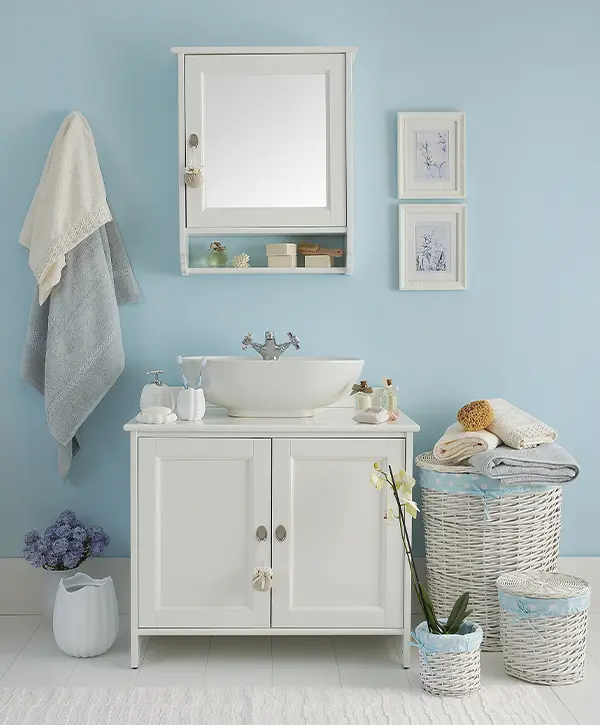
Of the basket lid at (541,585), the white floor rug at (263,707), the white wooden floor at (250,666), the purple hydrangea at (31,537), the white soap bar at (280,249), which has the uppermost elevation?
the white soap bar at (280,249)

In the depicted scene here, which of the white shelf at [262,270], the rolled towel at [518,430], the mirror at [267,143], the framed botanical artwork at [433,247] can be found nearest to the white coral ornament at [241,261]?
the white shelf at [262,270]

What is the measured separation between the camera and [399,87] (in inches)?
111

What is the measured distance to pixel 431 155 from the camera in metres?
2.82

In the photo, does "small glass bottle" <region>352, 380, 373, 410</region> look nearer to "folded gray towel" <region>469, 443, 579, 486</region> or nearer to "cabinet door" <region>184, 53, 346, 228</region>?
"folded gray towel" <region>469, 443, 579, 486</region>

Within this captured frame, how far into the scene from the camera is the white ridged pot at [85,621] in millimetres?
2461

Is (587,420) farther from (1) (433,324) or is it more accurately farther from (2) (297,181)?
(2) (297,181)

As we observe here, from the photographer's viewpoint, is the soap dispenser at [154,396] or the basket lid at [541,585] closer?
the basket lid at [541,585]

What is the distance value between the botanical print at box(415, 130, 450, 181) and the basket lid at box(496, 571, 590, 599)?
1.31 m

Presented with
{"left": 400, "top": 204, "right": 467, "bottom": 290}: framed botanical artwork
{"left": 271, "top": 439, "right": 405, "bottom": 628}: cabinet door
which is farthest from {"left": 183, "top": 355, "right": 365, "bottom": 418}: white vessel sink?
{"left": 400, "top": 204, "right": 467, "bottom": 290}: framed botanical artwork

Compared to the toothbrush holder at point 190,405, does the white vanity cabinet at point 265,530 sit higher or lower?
lower

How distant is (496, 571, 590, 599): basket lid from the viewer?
2291 millimetres

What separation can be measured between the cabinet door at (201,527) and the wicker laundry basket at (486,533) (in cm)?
56

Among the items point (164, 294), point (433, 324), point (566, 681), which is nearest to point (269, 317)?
point (164, 294)

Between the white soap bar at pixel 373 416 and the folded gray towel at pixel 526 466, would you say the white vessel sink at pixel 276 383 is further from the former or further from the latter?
the folded gray towel at pixel 526 466
